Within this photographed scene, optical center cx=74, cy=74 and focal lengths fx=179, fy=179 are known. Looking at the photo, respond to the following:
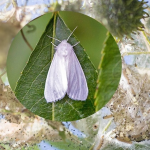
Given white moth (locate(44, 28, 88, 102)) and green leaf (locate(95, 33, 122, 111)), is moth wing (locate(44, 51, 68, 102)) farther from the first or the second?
green leaf (locate(95, 33, 122, 111))

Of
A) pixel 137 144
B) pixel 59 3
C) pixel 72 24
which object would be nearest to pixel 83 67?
pixel 72 24

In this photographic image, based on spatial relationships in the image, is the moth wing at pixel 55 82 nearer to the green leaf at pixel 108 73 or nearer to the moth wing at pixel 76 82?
the moth wing at pixel 76 82

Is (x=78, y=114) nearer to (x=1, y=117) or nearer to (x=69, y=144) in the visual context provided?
(x=69, y=144)

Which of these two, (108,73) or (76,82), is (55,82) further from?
(108,73)

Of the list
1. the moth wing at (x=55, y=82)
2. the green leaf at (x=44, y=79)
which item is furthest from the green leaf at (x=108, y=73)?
the moth wing at (x=55, y=82)

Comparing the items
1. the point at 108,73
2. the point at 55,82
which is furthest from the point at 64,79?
the point at 108,73

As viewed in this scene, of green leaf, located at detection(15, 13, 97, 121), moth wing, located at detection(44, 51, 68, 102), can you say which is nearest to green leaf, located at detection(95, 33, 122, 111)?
green leaf, located at detection(15, 13, 97, 121)

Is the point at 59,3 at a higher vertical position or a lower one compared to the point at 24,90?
higher
